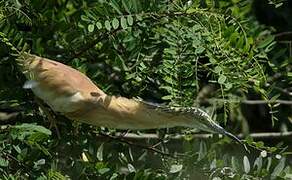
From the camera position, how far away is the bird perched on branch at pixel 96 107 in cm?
82

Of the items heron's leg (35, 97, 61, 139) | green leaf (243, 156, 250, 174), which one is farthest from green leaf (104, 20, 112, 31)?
green leaf (243, 156, 250, 174)

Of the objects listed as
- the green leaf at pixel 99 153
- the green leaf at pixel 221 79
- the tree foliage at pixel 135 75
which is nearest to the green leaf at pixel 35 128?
the tree foliage at pixel 135 75

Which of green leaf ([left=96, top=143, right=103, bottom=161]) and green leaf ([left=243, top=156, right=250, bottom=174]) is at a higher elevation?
green leaf ([left=96, top=143, right=103, bottom=161])

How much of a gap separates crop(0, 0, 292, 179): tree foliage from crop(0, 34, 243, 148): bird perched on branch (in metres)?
0.07

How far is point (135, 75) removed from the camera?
3.38ft

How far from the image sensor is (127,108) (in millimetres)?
826

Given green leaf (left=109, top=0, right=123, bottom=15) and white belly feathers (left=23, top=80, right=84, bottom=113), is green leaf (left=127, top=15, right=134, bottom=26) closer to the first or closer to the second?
green leaf (left=109, top=0, right=123, bottom=15)


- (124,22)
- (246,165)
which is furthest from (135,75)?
(246,165)

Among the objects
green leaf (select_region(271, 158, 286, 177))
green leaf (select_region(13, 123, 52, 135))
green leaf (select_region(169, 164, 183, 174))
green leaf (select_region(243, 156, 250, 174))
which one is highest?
green leaf (select_region(13, 123, 52, 135))

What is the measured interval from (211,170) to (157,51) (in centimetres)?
23

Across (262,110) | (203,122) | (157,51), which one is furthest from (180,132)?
(262,110)

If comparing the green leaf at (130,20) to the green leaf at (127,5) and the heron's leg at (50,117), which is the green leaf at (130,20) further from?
the heron's leg at (50,117)

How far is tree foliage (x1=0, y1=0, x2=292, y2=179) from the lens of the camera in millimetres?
927

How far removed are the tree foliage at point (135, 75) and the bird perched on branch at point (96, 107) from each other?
0.07m
